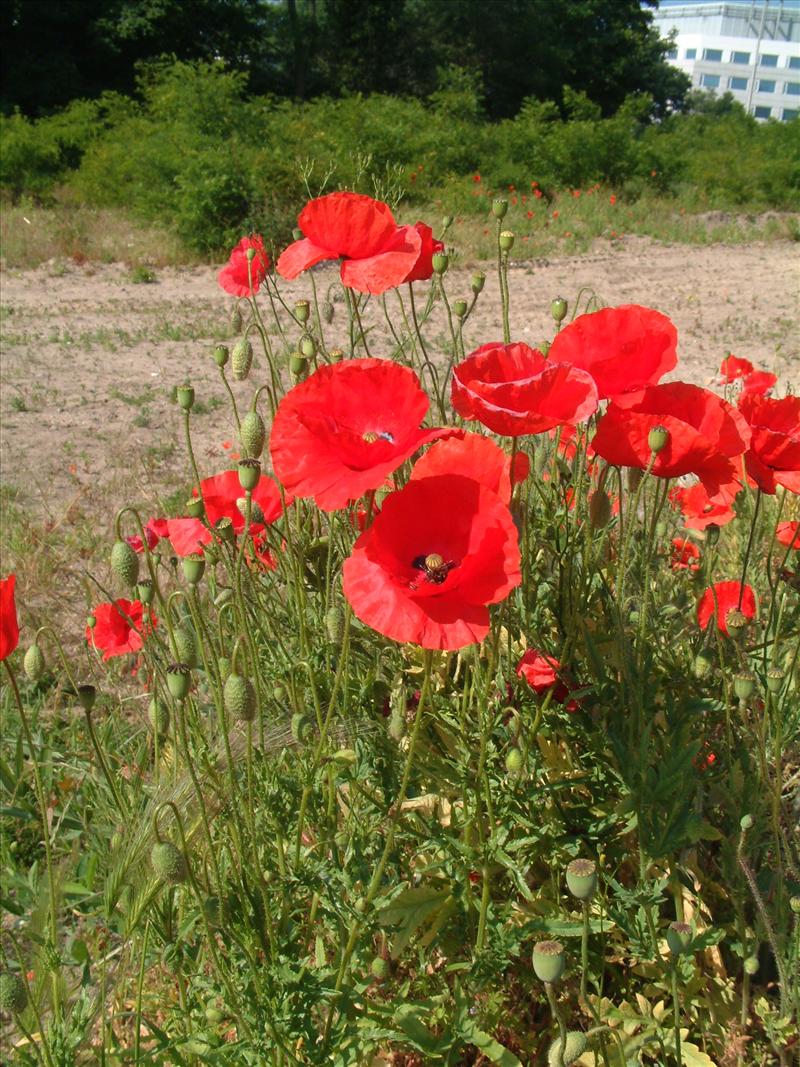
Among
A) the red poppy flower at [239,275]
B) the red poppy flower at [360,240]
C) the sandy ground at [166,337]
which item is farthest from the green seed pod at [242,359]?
the sandy ground at [166,337]

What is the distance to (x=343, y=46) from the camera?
2473cm

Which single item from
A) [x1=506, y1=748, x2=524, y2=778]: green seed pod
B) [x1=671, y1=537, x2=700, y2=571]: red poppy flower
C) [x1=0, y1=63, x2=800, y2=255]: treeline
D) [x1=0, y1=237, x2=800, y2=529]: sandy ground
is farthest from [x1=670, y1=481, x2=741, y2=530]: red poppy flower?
[x1=0, y1=63, x2=800, y2=255]: treeline

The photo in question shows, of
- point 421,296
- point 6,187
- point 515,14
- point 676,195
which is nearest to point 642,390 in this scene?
point 421,296

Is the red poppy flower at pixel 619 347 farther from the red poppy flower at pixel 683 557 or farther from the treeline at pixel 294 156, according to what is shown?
the treeline at pixel 294 156

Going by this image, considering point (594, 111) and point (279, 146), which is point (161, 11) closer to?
point (594, 111)

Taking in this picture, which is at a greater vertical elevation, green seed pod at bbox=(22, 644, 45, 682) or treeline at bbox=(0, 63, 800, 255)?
green seed pod at bbox=(22, 644, 45, 682)

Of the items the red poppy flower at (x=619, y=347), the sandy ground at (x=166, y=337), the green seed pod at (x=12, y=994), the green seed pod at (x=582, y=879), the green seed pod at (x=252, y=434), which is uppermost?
the red poppy flower at (x=619, y=347)

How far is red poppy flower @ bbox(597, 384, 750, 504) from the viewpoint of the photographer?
1219 mm

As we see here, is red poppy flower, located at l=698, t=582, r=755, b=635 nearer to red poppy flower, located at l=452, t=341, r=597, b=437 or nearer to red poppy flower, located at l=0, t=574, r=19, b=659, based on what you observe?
red poppy flower, located at l=452, t=341, r=597, b=437

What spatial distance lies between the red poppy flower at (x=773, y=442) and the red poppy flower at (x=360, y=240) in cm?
59

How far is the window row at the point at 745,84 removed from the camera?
70.8m

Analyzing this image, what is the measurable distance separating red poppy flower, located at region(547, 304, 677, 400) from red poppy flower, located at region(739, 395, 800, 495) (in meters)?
0.18

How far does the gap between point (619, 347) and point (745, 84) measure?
8169cm


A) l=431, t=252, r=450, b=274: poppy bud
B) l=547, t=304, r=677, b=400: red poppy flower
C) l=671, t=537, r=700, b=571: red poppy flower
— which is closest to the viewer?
l=547, t=304, r=677, b=400: red poppy flower
